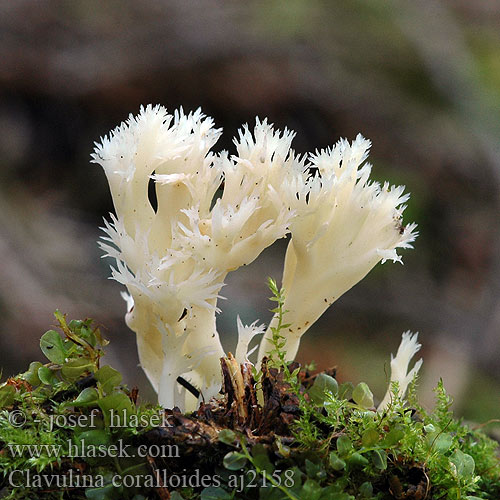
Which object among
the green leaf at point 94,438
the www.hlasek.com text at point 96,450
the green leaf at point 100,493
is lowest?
the green leaf at point 100,493

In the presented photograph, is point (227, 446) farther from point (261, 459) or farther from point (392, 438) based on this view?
point (392, 438)

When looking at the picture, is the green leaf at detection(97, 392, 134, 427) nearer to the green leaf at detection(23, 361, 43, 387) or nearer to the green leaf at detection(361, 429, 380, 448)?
the green leaf at detection(23, 361, 43, 387)

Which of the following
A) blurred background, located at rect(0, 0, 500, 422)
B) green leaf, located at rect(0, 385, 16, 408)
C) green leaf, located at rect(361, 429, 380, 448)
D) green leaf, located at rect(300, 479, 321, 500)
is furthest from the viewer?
blurred background, located at rect(0, 0, 500, 422)

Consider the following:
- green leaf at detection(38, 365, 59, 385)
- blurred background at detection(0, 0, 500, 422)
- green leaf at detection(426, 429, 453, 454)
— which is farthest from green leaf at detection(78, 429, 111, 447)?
blurred background at detection(0, 0, 500, 422)

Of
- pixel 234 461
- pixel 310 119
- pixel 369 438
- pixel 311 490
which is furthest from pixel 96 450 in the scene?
pixel 310 119

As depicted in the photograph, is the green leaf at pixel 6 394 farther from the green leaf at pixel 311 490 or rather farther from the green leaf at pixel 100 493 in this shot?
the green leaf at pixel 311 490

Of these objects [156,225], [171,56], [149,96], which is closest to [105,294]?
[149,96]

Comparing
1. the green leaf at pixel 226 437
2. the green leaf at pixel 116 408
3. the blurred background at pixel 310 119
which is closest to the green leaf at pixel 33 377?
the green leaf at pixel 116 408

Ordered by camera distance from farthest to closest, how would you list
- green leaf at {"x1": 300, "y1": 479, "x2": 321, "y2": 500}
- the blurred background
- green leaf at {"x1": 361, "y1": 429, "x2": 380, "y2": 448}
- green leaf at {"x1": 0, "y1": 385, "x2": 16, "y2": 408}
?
the blurred background → green leaf at {"x1": 0, "y1": 385, "x2": 16, "y2": 408} → green leaf at {"x1": 361, "y1": 429, "x2": 380, "y2": 448} → green leaf at {"x1": 300, "y1": 479, "x2": 321, "y2": 500}
